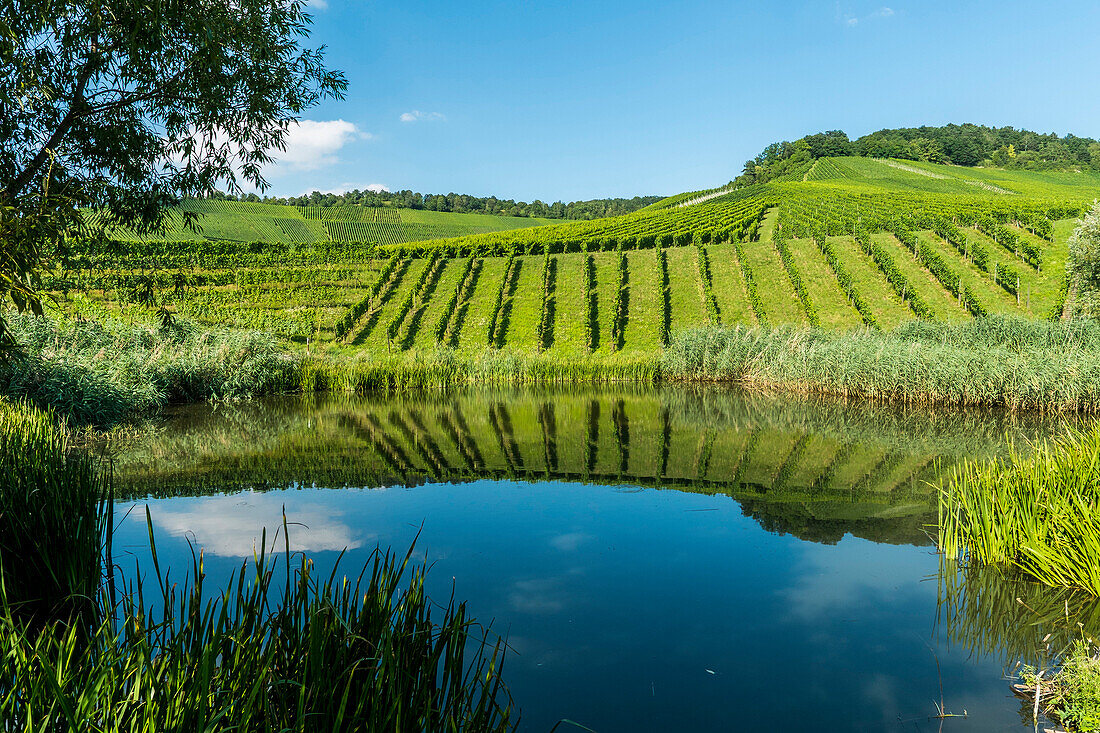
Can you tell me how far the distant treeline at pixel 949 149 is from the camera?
114 metres

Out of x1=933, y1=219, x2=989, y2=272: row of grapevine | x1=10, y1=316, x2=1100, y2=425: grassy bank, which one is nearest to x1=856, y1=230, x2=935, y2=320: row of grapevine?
x1=933, y1=219, x2=989, y2=272: row of grapevine

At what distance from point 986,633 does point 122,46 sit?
1100cm

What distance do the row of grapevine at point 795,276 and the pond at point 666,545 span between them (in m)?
23.6

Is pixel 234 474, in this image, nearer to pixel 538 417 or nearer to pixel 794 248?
pixel 538 417

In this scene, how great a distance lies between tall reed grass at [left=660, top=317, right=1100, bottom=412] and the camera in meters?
19.3

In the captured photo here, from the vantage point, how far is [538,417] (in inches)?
854

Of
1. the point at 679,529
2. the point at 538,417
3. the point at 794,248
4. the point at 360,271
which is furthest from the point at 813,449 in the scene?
the point at 360,271

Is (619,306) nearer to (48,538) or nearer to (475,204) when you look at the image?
(48,538)

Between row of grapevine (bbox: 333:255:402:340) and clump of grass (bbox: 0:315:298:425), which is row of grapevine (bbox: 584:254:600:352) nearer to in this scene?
row of grapevine (bbox: 333:255:402:340)

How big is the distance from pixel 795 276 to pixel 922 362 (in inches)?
1054

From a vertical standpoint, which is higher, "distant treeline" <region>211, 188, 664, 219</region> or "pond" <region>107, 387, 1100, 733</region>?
"distant treeline" <region>211, 188, 664, 219</region>

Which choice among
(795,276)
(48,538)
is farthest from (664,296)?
(48,538)

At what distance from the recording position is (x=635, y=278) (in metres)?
51.2

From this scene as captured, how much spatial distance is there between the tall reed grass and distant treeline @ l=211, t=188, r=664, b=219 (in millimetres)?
86329
